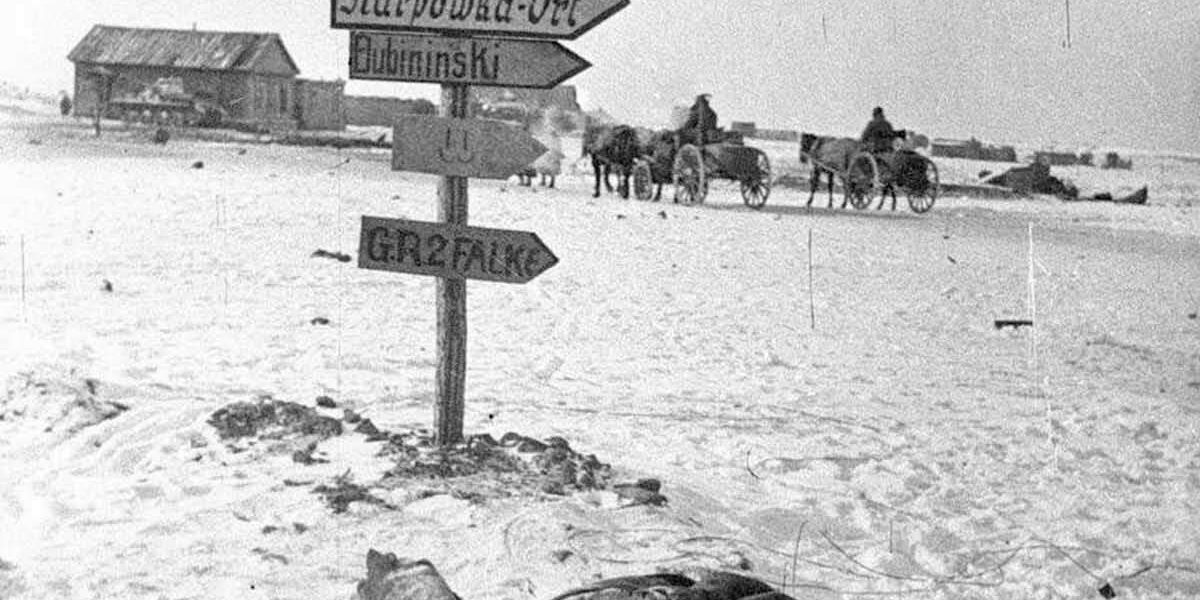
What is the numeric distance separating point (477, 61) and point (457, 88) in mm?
233

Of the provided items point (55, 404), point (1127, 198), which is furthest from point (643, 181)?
point (55, 404)

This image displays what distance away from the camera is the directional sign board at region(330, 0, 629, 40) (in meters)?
5.29

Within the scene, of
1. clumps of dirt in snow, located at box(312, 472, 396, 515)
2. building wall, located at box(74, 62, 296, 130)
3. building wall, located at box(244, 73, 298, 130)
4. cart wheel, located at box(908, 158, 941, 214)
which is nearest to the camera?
clumps of dirt in snow, located at box(312, 472, 396, 515)

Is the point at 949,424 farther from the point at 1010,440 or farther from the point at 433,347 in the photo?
the point at 433,347

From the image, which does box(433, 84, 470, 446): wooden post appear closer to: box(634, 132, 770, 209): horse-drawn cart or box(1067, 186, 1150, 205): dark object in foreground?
box(634, 132, 770, 209): horse-drawn cart

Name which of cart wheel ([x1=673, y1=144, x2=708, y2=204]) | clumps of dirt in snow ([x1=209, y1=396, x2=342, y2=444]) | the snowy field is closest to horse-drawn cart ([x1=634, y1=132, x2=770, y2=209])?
cart wheel ([x1=673, y1=144, x2=708, y2=204])

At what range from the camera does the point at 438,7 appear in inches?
213

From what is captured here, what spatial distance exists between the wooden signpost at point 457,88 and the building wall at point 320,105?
4481cm

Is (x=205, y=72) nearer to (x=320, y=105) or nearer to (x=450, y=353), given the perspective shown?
(x=320, y=105)

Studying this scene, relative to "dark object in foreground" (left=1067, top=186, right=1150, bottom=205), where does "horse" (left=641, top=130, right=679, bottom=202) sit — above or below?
above

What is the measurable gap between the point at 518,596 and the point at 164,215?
38.7 ft

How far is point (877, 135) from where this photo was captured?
22016mm

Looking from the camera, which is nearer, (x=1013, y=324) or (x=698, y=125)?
(x=1013, y=324)

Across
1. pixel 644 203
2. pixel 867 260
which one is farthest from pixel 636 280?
pixel 644 203
